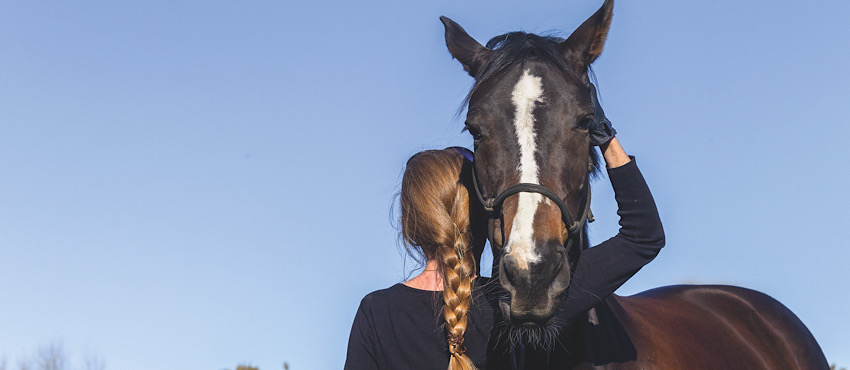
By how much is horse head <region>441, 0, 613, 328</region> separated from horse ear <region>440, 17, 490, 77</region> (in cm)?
14

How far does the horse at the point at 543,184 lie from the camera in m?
2.53

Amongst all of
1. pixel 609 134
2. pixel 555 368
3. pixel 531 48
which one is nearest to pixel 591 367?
pixel 555 368

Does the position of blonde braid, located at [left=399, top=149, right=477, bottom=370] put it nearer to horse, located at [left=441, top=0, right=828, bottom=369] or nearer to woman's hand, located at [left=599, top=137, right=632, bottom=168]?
horse, located at [left=441, top=0, right=828, bottom=369]

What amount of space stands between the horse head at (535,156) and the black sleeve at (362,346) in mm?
548

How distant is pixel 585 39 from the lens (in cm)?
331

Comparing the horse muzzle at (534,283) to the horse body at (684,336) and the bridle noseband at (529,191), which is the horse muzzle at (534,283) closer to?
the bridle noseband at (529,191)

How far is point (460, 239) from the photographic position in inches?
114

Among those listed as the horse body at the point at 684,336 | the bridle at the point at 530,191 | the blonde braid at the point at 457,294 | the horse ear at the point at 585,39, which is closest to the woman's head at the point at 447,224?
the blonde braid at the point at 457,294

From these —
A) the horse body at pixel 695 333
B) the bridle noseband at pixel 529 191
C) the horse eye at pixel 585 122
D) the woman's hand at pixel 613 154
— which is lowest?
the horse body at pixel 695 333

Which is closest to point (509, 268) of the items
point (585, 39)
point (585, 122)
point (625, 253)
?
point (625, 253)

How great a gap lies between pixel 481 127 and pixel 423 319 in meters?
0.73

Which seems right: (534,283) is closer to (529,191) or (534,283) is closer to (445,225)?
(529,191)

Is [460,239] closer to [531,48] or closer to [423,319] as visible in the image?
[423,319]

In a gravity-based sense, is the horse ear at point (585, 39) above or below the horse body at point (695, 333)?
above
